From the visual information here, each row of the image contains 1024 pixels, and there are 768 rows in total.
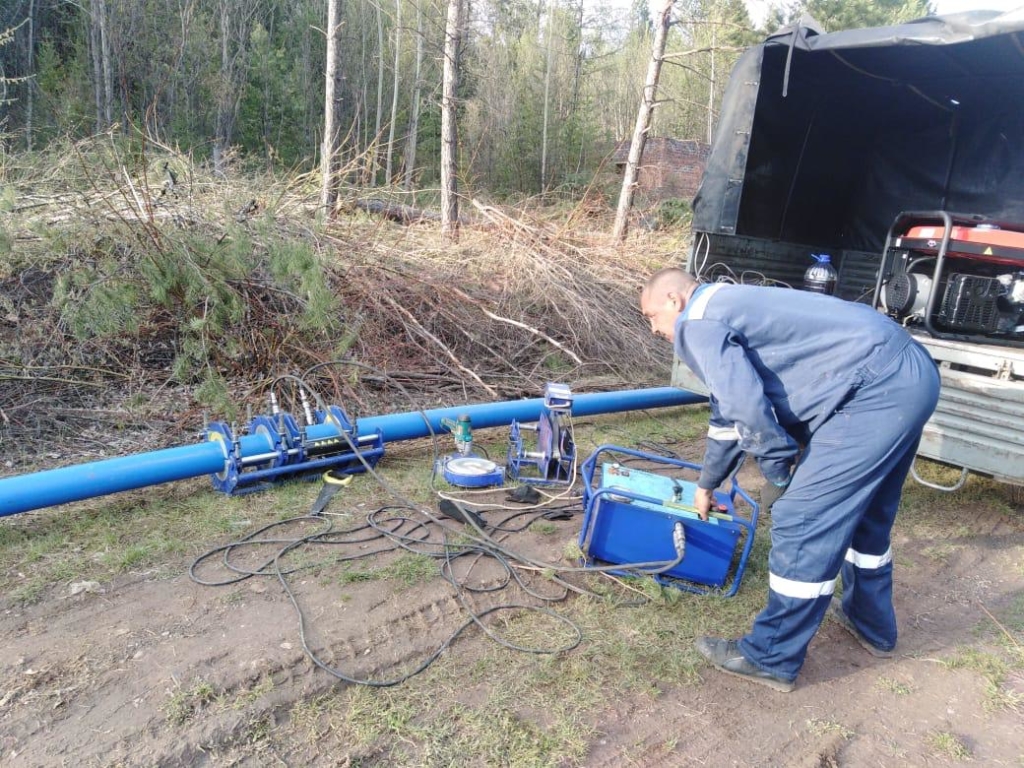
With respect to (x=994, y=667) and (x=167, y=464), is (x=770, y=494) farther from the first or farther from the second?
(x=167, y=464)

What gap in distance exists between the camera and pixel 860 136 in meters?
6.47

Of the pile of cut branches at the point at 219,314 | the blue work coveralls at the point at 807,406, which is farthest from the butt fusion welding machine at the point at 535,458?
the blue work coveralls at the point at 807,406

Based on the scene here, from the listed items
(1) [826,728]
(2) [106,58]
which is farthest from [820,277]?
(2) [106,58]

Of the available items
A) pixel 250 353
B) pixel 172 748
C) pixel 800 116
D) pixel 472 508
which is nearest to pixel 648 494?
pixel 472 508

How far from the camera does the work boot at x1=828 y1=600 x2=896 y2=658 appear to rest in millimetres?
2920

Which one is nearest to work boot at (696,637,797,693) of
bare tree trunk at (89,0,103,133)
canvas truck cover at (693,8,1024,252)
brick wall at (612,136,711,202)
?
canvas truck cover at (693,8,1024,252)

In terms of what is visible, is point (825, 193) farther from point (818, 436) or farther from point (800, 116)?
point (818, 436)

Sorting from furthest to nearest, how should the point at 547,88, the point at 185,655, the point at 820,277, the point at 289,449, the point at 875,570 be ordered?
the point at 547,88 → the point at 820,277 → the point at 289,449 → the point at 875,570 → the point at 185,655

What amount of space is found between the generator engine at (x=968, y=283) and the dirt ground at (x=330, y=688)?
2229mm

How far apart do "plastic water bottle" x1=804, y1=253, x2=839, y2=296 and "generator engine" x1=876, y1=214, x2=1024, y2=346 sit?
1.12m

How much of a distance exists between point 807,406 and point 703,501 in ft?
2.18

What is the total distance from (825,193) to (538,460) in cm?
428

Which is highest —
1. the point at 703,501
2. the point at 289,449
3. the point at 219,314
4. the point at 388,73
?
the point at 388,73

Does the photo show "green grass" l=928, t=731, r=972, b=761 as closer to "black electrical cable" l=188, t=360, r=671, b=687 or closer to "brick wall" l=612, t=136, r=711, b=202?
"black electrical cable" l=188, t=360, r=671, b=687
